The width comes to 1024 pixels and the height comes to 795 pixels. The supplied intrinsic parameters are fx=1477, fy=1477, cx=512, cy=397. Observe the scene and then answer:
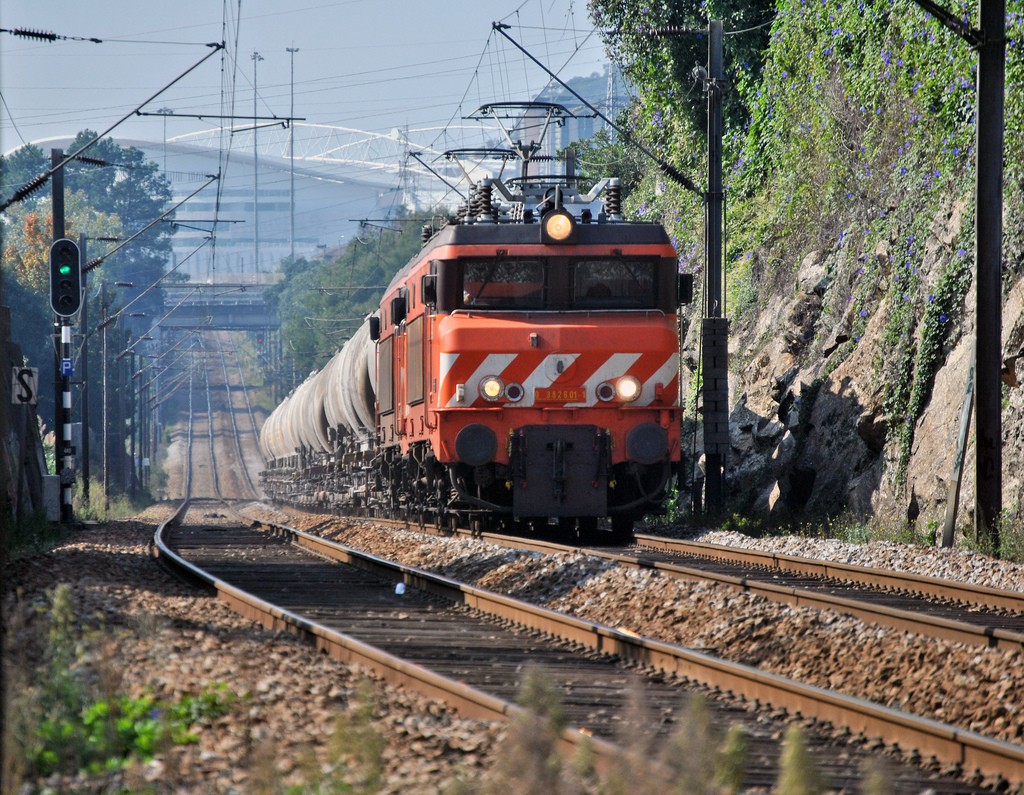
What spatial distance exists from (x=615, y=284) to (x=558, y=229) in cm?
91

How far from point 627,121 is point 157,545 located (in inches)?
1100

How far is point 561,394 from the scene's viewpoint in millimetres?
15984

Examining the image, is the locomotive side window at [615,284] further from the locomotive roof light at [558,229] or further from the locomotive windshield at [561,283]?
the locomotive roof light at [558,229]

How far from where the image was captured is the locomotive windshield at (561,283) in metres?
16.3

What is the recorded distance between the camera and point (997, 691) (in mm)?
7297

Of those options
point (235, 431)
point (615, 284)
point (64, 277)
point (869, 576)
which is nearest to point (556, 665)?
point (869, 576)

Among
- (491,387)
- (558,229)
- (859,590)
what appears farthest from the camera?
(558,229)

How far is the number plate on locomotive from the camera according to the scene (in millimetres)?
15969

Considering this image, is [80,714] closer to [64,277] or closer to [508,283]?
[508,283]

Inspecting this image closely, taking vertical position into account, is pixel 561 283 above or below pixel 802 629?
above

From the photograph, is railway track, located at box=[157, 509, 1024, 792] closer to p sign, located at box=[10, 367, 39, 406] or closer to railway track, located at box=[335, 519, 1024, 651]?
railway track, located at box=[335, 519, 1024, 651]

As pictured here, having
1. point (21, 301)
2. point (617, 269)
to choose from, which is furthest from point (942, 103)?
point (21, 301)

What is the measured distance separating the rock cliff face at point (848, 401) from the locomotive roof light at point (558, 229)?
15.0 ft

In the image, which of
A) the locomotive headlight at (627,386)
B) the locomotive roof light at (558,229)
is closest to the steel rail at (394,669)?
the locomotive headlight at (627,386)
